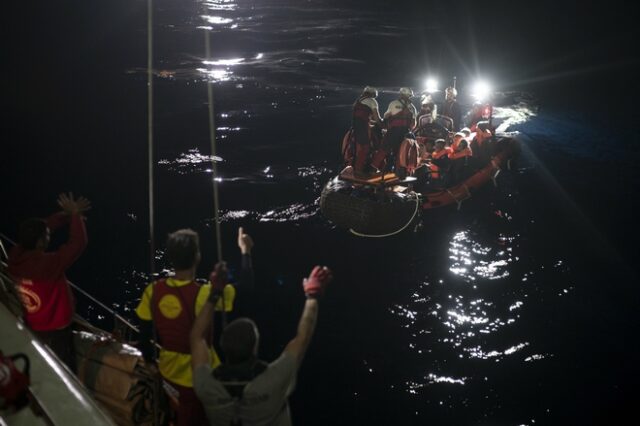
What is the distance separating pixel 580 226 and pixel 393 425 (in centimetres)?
962

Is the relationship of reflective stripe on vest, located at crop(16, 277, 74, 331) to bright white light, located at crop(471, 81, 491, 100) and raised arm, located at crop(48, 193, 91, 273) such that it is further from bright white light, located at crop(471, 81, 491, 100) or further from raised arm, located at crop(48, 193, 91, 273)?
bright white light, located at crop(471, 81, 491, 100)

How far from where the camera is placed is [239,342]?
2984 millimetres

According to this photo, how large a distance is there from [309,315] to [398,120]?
8.68 m

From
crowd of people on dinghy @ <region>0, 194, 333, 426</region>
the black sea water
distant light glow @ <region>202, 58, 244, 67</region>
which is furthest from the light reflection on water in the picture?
distant light glow @ <region>202, 58, 244, 67</region>

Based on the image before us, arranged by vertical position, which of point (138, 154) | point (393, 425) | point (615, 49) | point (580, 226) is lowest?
point (393, 425)

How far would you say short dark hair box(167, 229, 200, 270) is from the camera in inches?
145

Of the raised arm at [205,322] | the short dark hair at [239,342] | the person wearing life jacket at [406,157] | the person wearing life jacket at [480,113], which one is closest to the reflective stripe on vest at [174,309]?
the raised arm at [205,322]

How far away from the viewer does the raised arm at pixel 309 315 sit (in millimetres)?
3362

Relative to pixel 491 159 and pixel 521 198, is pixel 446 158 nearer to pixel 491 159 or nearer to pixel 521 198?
pixel 491 159

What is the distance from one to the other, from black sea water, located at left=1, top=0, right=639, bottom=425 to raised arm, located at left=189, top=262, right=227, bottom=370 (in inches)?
178

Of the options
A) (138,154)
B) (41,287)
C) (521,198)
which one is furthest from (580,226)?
(138,154)

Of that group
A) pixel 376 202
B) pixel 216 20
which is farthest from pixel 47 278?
pixel 216 20

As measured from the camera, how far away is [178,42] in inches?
1430

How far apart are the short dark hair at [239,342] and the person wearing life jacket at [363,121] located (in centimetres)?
852
